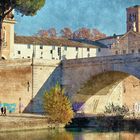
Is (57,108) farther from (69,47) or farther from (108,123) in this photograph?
(69,47)

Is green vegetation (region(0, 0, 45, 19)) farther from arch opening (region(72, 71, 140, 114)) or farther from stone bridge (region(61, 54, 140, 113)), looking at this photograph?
arch opening (region(72, 71, 140, 114))

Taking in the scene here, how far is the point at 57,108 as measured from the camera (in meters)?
43.8

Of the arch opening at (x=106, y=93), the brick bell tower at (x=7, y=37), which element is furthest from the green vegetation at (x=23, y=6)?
the arch opening at (x=106, y=93)

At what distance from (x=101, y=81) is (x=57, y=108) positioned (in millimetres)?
8811

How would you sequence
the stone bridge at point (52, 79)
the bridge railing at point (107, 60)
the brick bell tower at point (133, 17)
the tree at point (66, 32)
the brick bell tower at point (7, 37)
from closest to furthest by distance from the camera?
the bridge railing at point (107, 60)
the stone bridge at point (52, 79)
the brick bell tower at point (7, 37)
the tree at point (66, 32)
the brick bell tower at point (133, 17)

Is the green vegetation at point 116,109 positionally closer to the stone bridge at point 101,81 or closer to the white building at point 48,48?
the stone bridge at point 101,81

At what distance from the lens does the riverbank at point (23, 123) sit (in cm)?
4184

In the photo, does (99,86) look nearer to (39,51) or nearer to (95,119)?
(95,119)

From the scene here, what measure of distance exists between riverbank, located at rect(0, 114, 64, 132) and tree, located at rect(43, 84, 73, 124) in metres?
0.64

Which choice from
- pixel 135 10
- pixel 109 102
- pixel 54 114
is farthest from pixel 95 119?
pixel 135 10

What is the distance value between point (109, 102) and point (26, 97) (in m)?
10.6

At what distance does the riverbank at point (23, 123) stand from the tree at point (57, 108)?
64 cm

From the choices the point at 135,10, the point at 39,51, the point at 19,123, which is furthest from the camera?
the point at 135,10

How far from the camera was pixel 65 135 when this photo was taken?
4025 cm
